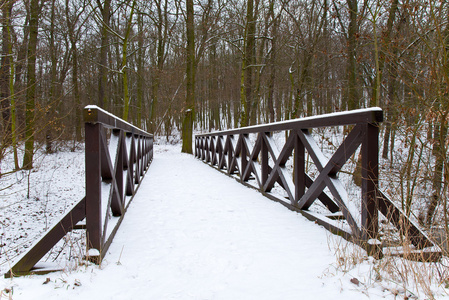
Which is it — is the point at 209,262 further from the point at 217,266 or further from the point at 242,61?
the point at 242,61

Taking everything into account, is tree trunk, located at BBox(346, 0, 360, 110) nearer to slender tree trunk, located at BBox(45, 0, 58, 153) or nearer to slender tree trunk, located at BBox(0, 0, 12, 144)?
slender tree trunk, located at BBox(45, 0, 58, 153)

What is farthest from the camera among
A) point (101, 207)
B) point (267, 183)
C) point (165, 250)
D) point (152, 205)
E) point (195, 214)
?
point (267, 183)

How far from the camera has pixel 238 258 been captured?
2.39 m

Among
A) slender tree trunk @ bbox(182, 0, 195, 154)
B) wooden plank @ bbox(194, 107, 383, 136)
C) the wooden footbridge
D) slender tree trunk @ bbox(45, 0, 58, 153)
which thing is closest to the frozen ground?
the wooden footbridge

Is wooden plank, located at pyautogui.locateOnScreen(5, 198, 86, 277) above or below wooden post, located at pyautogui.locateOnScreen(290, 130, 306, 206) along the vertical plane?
below

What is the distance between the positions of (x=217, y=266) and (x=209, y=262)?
9 centimetres

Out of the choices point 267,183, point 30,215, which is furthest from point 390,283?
point 30,215

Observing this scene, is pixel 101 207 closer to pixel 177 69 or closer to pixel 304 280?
pixel 304 280

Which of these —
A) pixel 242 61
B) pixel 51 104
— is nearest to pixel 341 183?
pixel 51 104

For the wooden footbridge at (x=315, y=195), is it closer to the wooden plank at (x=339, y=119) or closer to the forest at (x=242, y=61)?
the wooden plank at (x=339, y=119)

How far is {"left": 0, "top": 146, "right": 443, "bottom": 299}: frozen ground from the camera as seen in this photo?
1.86 m

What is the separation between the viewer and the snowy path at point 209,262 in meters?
1.87

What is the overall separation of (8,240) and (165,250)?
15.5 ft

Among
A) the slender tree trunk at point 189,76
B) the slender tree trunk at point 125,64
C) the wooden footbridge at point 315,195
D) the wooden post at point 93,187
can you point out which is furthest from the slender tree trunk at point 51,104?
the slender tree trunk at point 189,76
